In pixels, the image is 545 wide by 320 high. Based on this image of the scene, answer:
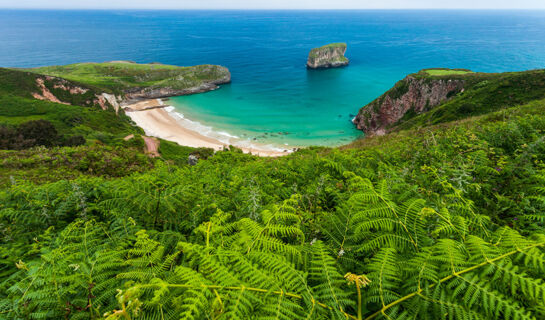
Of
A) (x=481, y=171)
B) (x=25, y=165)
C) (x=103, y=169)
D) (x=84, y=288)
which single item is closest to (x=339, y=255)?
(x=84, y=288)

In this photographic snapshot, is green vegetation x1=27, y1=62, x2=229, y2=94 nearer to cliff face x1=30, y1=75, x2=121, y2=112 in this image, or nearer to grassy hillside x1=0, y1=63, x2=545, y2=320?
cliff face x1=30, y1=75, x2=121, y2=112

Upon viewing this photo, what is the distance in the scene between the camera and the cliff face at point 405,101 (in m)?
41.5

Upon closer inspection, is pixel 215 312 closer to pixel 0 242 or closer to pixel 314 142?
pixel 0 242

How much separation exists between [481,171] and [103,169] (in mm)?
19023

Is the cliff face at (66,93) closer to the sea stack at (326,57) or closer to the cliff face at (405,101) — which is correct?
the cliff face at (405,101)

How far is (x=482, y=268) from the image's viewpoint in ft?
5.83

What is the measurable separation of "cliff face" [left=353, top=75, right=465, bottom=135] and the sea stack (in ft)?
230

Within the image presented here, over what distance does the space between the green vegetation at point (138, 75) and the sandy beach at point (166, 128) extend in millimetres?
13312

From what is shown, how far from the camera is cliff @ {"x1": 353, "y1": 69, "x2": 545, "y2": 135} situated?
28047 mm

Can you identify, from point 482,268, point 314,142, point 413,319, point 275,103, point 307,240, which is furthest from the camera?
point 275,103

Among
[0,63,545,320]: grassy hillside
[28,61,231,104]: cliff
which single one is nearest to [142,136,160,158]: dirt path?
[0,63,545,320]: grassy hillside

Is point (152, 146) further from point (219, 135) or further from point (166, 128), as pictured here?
point (166, 128)

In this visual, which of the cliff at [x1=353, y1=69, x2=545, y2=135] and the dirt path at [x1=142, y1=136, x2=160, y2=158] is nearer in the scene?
the cliff at [x1=353, y1=69, x2=545, y2=135]

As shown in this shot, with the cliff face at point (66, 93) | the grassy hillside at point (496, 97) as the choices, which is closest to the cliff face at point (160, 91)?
the cliff face at point (66, 93)
